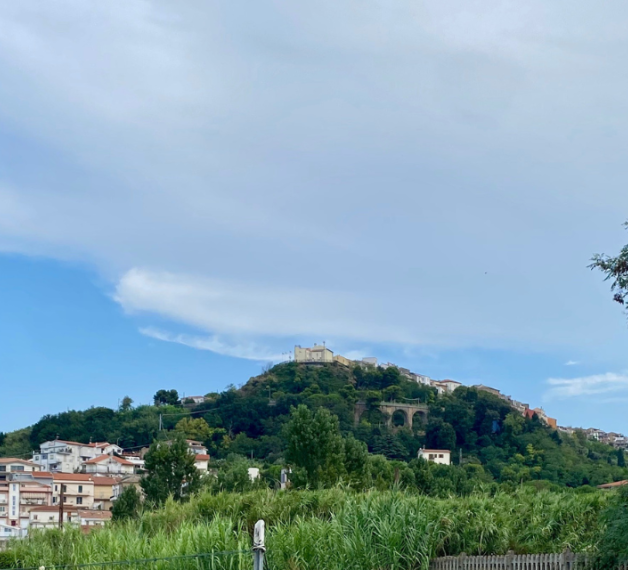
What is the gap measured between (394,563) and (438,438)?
101826 mm

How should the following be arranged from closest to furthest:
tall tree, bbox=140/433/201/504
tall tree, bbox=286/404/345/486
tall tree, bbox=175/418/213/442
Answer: tall tree, bbox=286/404/345/486, tall tree, bbox=140/433/201/504, tall tree, bbox=175/418/213/442

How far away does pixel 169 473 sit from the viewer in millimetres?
39656

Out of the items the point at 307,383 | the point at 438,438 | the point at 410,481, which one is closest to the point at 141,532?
the point at 410,481

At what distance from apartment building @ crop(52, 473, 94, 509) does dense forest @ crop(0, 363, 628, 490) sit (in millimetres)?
20249

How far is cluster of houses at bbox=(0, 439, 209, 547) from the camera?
6762 centimetres

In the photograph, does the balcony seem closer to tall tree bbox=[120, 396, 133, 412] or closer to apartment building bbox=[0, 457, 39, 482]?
apartment building bbox=[0, 457, 39, 482]

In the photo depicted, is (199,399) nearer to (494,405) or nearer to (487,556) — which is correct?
(494,405)

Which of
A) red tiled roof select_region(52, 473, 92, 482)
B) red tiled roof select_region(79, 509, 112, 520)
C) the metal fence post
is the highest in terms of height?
the metal fence post

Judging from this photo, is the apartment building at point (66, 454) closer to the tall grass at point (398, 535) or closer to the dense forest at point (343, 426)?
the dense forest at point (343, 426)

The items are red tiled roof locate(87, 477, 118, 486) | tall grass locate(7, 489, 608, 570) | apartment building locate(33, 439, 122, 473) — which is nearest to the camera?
tall grass locate(7, 489, 608, 570)

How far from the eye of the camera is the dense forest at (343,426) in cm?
10069

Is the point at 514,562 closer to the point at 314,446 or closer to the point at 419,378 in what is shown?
the point at 314,446

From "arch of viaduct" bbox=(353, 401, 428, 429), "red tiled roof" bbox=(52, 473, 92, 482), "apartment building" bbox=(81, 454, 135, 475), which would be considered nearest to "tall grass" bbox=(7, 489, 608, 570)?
"red tiled roof" bbox=(52, 473, 92, 482)

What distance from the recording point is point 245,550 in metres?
12.0
